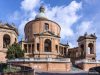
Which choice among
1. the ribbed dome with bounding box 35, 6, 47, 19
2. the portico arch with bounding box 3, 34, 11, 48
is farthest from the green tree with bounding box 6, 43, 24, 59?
the ribbed dome with bounding box 35, 6, 47, 19

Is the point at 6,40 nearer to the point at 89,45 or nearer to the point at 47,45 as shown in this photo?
the point at 47,45

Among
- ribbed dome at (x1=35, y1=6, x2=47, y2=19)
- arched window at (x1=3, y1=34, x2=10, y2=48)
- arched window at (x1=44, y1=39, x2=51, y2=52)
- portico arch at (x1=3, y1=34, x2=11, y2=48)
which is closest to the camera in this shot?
portico arch at (x1=3, y1=34, x2=11, y2=48)

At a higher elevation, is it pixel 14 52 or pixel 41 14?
pixel 41 14

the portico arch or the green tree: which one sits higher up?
the portico arch

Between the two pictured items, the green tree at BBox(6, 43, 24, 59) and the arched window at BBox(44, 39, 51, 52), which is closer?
the green tree at BBox(6, 43, 24, 59)

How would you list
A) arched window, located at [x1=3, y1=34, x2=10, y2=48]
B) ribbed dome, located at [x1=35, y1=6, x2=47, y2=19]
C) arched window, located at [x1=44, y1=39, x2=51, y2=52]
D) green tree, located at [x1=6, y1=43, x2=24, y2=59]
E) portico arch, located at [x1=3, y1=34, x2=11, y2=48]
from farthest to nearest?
ribbed dome, located at [x1=35, y1=6, x2=47, y2=19]
arched window, located at [x1=44, y1=39, x2=51, y2=52]
arched window, located at [x1=3, y1=34, x2=10, y2=48]
portico arch, located at [x1=3, y1=34, x2=11, y2=48]
green tree, located at [x1=6, y1=43, x2=24, y2=59]

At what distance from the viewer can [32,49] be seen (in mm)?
90062

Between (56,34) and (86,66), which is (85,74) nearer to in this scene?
(86,66)

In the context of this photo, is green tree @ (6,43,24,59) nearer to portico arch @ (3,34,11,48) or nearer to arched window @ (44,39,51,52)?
portico arch @ (3,34,11,48)

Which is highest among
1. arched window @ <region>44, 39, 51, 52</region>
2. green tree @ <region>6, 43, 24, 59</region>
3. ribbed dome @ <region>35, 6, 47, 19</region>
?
ribbed dome @ <region>35, 6, 47, 19</region>

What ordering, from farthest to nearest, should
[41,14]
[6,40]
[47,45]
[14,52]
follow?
[41,14] → [47,45] → [6,40] → [14,52]

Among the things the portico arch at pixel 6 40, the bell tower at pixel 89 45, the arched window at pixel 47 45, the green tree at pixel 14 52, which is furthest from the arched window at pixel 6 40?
the bell tower at pixel 89 45

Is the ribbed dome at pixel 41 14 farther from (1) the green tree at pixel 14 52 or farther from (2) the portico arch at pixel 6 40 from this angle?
(1) the green tree at pixel 14 52

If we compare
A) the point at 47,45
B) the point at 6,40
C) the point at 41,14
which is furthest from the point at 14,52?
the point at 41,14
